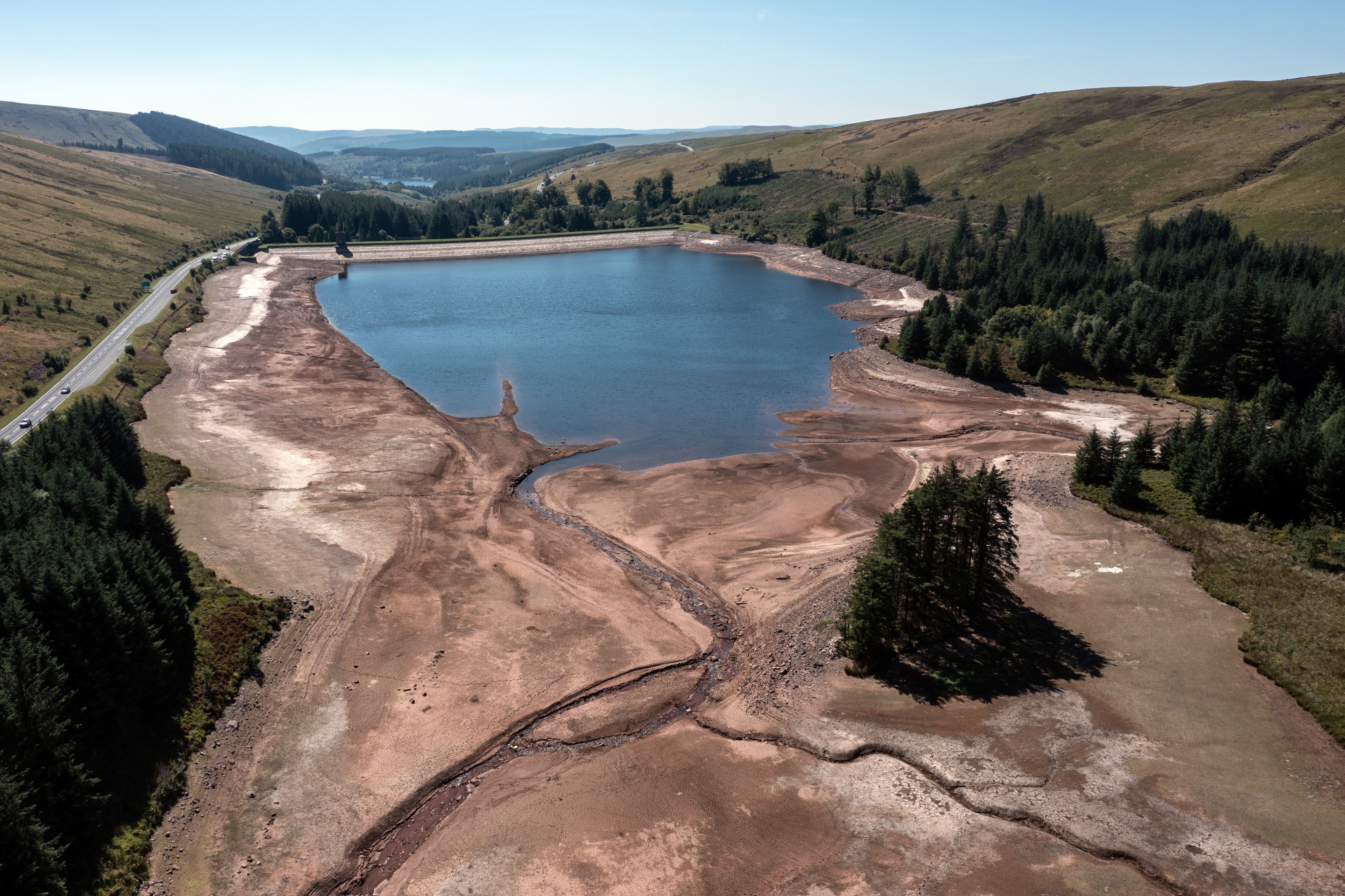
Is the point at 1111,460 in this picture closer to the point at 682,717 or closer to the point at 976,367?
the point at 976,367

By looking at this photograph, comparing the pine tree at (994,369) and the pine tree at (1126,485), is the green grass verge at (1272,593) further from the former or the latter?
the pine tree at (994,369)

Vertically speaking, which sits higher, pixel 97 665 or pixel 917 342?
pixel 917 342

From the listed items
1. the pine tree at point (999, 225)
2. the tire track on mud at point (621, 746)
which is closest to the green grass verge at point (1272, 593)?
the tire track on mud at point (621, 746)

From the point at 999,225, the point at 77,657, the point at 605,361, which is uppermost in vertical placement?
the point at 999,225

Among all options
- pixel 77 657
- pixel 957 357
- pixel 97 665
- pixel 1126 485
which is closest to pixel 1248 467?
pixel 1126 485

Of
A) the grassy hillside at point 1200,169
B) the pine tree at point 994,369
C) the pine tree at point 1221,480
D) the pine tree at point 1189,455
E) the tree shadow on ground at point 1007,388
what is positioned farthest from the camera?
the grassy hillside at point 1200,169

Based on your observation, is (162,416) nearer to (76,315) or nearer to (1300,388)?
(76,315)

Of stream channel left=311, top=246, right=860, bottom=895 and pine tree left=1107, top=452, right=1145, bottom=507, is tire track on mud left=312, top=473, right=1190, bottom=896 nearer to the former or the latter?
stream channel left=311, top=246, right=860, bottom=895
